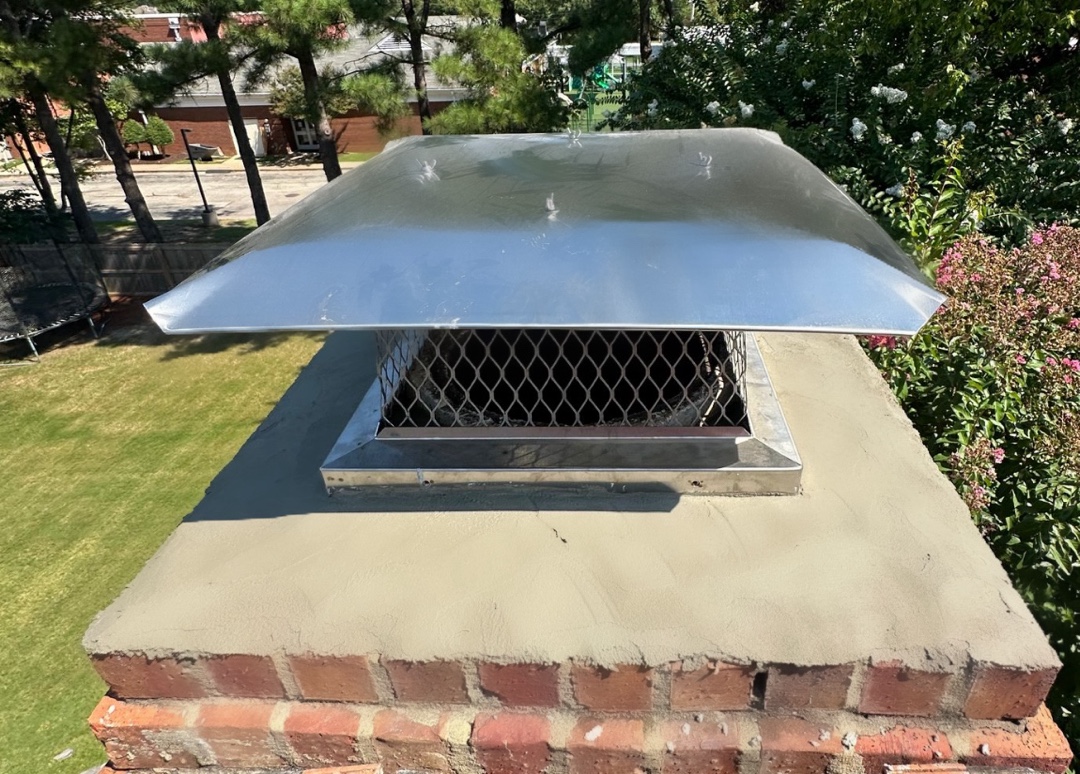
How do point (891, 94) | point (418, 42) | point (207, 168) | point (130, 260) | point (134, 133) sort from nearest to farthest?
point (891, 94) < point (418, 42) < point (130, 260) < point (207, 168) < point (134, 133)

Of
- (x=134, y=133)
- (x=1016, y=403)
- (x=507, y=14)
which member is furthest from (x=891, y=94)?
(x=134, y=133)

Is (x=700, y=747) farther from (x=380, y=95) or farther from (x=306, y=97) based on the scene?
(x=306, y=97)

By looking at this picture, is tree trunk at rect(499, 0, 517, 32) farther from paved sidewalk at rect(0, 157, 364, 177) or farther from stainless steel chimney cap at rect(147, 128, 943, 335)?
paved sidewalk at rect(0, 157, 364, 177)

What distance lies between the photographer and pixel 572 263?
1667 millimetres

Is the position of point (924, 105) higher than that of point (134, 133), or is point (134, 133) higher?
point (924, 105)

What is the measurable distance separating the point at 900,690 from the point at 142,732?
1.89 metres

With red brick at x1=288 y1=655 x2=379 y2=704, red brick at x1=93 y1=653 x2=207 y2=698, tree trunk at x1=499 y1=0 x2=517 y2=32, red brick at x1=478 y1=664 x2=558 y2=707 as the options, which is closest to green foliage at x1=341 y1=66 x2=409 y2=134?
tree trunk at x1=499 y1=0 x2=517 y2=32

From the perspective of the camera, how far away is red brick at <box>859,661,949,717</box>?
5.17 ft

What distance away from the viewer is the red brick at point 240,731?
5.70 ft

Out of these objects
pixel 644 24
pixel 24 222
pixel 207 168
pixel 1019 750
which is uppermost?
pixel 644 24

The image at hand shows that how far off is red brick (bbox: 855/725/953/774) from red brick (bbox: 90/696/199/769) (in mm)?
1690

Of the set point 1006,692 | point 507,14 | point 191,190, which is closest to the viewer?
point 1006,692

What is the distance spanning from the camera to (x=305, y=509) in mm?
2135

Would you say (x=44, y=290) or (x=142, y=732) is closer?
(x=142, y=732)
